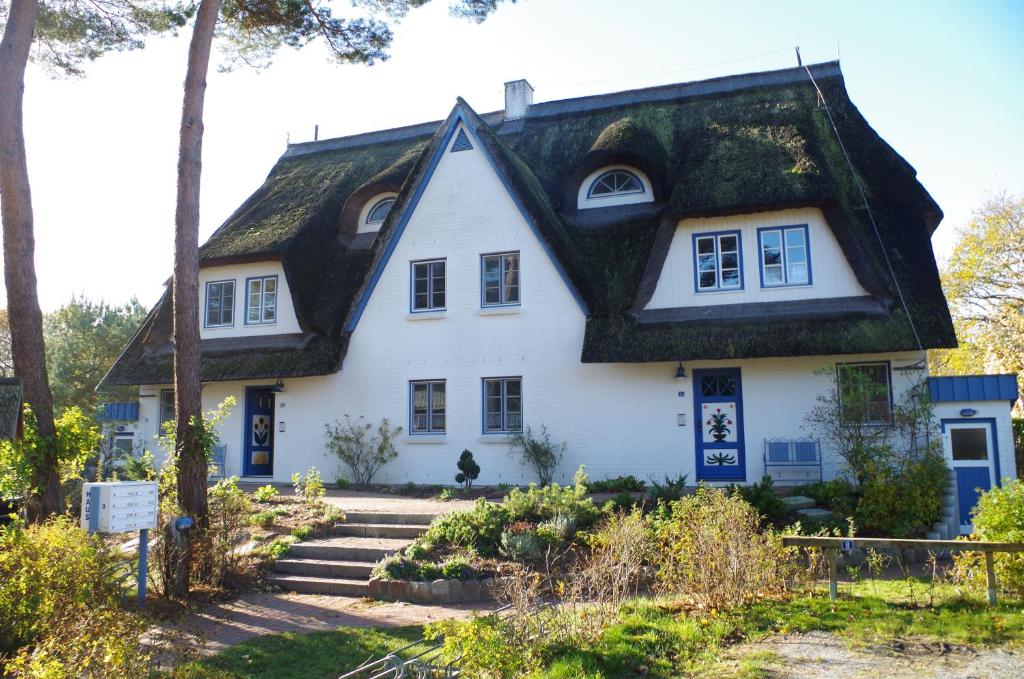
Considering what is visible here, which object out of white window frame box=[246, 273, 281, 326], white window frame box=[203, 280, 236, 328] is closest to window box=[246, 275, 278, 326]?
white window frame box=[246, 273, 281, 326]

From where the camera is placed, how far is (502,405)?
17500mm

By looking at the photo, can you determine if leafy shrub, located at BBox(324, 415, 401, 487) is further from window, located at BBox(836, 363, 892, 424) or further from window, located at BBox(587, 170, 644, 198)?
window, located at BBox(836, 363, 892, 424)

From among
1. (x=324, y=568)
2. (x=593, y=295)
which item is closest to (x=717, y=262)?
(x=593, y=295)

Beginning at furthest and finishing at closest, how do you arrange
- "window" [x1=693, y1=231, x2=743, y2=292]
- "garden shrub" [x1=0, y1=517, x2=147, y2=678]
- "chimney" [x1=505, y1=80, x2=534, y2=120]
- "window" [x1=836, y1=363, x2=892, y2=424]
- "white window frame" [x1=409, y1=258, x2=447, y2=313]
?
1. "chimney" [x1=505, y1=80, x2=534, y2=120]
2. "white window frame" [x1=409, y1=258, x2=447, y2=313]
3. "window" [x1=693, y1=231, x2=743, y2=292]
4. "window" [x1=836, y1=363, x2=892, y2=424]
5. "garden shrub" [x1=0, y1=517, x2=147, y2=678]

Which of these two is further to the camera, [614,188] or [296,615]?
[614,188]

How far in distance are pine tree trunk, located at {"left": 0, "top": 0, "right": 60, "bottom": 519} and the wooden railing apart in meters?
9.45

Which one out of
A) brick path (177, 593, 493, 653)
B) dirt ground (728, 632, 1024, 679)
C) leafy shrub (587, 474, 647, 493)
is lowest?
brick path (177, 593, 493, 653)

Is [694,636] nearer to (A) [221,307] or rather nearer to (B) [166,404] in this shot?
(A) [221,307]

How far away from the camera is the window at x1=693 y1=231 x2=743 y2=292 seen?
53.5 ft

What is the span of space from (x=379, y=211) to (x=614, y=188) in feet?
20.3

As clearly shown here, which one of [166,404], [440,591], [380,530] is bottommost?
[440,591]

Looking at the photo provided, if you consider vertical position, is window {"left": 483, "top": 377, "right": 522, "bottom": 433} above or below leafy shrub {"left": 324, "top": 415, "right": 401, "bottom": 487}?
above

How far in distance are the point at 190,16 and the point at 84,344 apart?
21089mm

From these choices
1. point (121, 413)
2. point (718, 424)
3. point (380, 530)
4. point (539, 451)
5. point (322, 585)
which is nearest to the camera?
point (322, 585)
